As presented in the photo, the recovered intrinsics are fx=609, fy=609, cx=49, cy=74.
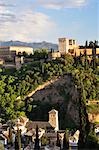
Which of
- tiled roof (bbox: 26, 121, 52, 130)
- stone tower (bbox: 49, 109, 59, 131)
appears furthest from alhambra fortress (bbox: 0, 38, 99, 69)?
tiled roof (bbox: 26, 121, 52, 130)

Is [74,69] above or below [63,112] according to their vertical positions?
above

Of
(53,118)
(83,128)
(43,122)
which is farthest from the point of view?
(53,118)

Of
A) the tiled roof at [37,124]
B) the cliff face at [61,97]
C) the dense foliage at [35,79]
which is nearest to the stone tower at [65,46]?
the dense foliage at [35,79]

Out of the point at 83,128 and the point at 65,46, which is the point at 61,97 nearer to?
the point at 65,46

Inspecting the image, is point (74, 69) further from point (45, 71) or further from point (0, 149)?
point (0, 149)

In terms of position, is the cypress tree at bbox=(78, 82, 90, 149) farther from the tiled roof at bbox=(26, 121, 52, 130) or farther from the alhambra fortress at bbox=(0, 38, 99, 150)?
the tiled roof at bbox=(26, 121, 52, 130)

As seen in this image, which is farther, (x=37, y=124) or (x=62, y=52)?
(x=62, y=52)

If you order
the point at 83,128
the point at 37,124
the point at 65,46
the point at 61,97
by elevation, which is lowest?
the point at 37,124

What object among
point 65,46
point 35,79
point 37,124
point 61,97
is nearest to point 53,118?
point 37,124

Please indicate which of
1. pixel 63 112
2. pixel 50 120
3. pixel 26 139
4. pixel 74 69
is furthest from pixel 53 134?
pixel 74 69
